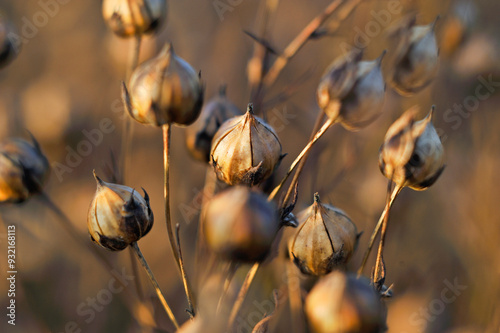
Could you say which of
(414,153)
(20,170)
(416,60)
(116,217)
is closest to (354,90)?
(414,153)

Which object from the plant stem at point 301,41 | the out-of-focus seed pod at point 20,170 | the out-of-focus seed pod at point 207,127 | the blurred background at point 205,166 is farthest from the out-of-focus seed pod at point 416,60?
the out-of-focus seed pod at point 20,170

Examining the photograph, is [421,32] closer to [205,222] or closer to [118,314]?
[205,222]

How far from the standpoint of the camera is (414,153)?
1.95 feet

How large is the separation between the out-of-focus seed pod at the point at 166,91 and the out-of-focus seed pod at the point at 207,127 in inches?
4.5

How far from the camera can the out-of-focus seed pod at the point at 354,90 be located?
606 millimetres

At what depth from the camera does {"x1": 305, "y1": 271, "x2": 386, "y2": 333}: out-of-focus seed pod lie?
0.40 metres

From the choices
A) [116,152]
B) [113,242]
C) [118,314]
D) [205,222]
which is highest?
[205,222]

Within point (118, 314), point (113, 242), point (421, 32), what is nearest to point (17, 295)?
point (118, 314)

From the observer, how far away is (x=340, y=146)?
1.07 metres

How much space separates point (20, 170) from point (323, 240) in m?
0.45

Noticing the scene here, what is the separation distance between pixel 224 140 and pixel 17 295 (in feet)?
2.60

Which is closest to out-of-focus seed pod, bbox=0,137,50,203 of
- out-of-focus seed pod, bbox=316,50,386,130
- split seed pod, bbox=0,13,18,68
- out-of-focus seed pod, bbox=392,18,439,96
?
split seed pod, bbox=0,13,18,68

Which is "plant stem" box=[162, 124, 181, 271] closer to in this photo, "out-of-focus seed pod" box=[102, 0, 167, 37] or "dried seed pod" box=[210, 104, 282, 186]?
"dried seed pod" box=[210, 104, 282, 186]

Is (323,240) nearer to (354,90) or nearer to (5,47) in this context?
(354,90)
